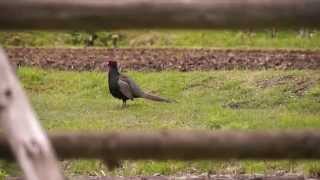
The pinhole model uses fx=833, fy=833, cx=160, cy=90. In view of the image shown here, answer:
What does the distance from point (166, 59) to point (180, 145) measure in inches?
396

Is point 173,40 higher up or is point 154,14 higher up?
point 173,40

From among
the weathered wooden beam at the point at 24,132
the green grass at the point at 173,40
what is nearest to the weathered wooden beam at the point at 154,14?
the weathered wooden beam at the point at 24,132

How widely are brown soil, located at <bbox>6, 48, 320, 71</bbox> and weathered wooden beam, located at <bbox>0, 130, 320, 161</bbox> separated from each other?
28.1ft

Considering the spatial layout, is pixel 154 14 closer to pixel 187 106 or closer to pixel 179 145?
pixel 179 145

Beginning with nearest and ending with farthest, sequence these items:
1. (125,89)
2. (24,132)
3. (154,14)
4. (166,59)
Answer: (24,132), (154,14), (125,89), (166,59)

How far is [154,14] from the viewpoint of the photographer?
306cm

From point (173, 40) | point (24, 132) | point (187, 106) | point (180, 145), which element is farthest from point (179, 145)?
point (173, 40)

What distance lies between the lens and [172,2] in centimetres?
309

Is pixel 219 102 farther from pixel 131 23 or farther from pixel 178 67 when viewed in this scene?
pixel 131 23

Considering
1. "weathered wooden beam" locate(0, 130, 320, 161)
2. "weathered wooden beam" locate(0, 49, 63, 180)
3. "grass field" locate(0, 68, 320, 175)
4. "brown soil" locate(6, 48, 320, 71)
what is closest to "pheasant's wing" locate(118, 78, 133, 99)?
"grass field" locate(0, 68, 320, 175)

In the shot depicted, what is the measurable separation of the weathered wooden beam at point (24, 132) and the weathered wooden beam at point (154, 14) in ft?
1.73

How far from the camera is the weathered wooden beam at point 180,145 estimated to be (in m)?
3.16

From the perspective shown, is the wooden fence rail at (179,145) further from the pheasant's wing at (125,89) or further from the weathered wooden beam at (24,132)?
the pheasant's wing at (125,89)

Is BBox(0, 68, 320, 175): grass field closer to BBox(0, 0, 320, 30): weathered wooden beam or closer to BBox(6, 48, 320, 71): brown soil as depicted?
BBox(6, 48, 320, 71): brown soil
